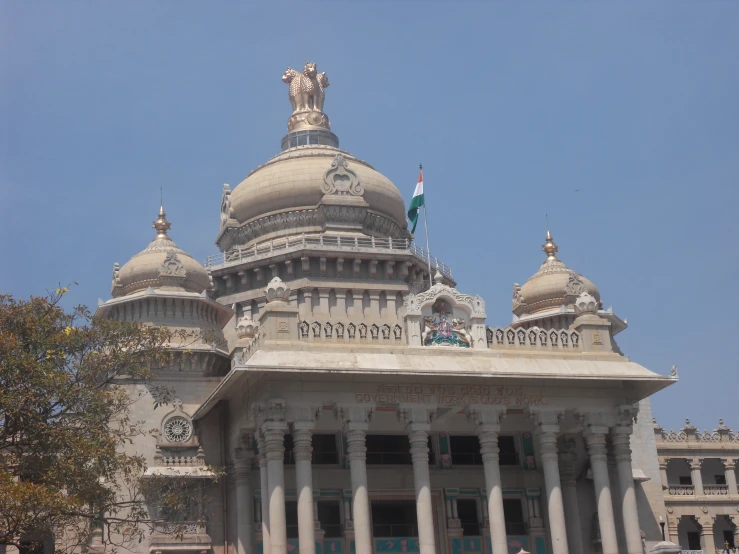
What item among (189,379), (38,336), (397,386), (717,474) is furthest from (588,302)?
(717,474)

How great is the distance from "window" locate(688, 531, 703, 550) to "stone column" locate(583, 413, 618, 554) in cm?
2695

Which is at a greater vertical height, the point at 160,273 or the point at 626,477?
the point at 160,273

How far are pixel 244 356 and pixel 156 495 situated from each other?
637cm

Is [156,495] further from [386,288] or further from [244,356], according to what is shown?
[386,288]

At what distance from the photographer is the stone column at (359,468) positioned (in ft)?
118

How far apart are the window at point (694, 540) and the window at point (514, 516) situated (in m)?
24.4

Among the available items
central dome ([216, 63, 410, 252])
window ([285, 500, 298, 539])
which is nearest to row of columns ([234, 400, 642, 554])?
window ([285, 500, 298, 539])

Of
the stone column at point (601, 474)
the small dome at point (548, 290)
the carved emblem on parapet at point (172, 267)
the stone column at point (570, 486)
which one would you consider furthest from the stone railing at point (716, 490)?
the carved emblem on parapet at point (172, 267)

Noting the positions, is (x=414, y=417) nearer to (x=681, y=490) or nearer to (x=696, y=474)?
(x=681, y=490)

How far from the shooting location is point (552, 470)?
128 feet

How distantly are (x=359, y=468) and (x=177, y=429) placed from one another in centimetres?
916

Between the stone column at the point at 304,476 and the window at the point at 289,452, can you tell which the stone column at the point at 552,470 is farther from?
the window at the point at 289,452

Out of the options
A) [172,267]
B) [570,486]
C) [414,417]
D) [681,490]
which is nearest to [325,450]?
[414,417]

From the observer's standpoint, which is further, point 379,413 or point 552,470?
point 379,413
